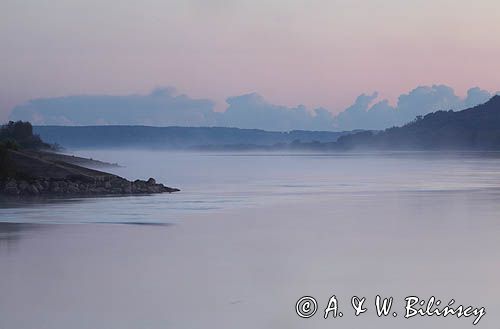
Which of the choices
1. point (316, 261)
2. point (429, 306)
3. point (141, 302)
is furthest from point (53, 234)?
point (429, 306)

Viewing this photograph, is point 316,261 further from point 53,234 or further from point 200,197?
point 200,197

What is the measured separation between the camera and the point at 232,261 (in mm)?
16219

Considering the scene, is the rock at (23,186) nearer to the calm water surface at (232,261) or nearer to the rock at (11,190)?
the rock at (11,190)

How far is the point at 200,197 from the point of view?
1312 inches

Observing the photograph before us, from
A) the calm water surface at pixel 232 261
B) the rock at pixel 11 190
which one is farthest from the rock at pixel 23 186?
the calm water surface at pixel 232 261

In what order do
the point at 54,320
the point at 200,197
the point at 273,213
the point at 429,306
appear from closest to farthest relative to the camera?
the point at 54,320, the point at 429,306, the point at 273,213, the point at 200,197

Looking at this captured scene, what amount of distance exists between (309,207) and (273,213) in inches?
102
